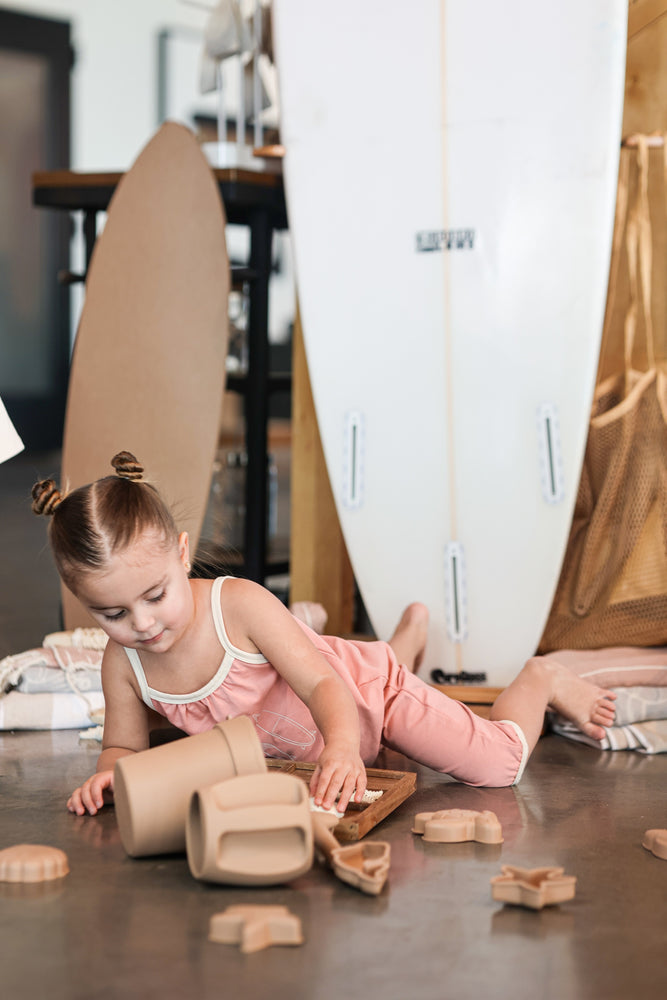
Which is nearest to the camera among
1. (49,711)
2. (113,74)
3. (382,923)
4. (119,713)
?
(382,923)

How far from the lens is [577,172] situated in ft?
7.58

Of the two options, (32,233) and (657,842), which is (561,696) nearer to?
(657,842)

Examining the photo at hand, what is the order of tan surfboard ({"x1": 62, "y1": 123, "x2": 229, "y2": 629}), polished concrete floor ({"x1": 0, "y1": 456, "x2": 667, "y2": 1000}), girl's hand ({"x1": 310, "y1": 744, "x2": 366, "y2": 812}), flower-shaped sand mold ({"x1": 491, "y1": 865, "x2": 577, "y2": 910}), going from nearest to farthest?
polished concrete floor ({"x1": 0, "y1": 456, "x2": 667, "y2": 1000}) < flower-shaped sand mold ({"x1": 491, "y1": 865, "x2": 577, "y2": 910}) < girl's hand ({"x1": 310, "y1": 744, "x2": 366, "y2": 812}) < tan surfboard ({"x1": 62, "y1": 123, "x2": 229, "y2": 629})

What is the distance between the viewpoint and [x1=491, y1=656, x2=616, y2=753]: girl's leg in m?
1.82

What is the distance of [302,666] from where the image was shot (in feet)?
5.00

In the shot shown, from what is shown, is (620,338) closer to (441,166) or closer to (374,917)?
(441,166)

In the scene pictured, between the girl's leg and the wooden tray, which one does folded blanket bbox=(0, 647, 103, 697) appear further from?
the girl's leg

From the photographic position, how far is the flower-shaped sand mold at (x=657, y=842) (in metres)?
1.36

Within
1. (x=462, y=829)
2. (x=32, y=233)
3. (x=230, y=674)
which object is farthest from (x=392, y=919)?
(x=32, y=233)

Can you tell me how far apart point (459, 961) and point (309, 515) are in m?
1.62

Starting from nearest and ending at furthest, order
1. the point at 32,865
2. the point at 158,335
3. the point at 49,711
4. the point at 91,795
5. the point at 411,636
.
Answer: the point at 32,865
the point at 91,795
the point at 49,711
the point at 411,636
the point at 158,335

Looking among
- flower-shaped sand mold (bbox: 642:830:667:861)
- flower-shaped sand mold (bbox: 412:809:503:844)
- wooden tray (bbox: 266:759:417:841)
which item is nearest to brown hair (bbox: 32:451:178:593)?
wooden tray (bbox: 266:759:417:841)

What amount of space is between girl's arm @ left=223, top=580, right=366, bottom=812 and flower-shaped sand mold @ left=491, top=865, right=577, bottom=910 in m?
0.24

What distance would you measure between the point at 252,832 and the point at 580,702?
0.82 m
